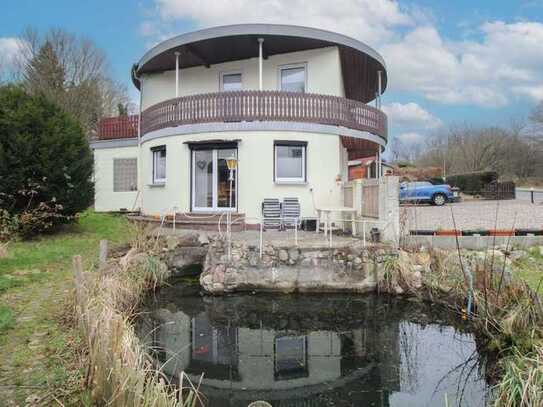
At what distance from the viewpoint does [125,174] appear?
18922mm

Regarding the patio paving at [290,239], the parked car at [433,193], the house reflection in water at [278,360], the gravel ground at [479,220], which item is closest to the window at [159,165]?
the patio paving at [290,239]

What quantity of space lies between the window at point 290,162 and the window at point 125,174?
25.7 ft

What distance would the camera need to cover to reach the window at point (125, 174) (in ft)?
61.8

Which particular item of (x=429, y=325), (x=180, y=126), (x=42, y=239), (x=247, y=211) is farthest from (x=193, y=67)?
(x=429, y=325)

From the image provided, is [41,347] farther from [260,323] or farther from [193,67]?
[193,67]

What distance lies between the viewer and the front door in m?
14.5

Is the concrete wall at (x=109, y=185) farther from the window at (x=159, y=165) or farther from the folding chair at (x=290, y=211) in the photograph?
the folding chair at (x=290, y=211)

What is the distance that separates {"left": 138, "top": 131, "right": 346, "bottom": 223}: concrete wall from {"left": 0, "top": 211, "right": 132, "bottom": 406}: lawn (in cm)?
452

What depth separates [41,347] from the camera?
512 centimetres

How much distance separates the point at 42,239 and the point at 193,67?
9943mm

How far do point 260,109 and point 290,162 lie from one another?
213cm

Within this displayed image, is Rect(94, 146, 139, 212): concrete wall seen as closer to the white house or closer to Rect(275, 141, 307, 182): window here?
the white house

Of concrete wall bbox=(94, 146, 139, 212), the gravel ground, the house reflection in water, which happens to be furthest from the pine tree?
the house reflection in water

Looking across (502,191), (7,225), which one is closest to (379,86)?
(7,225)
